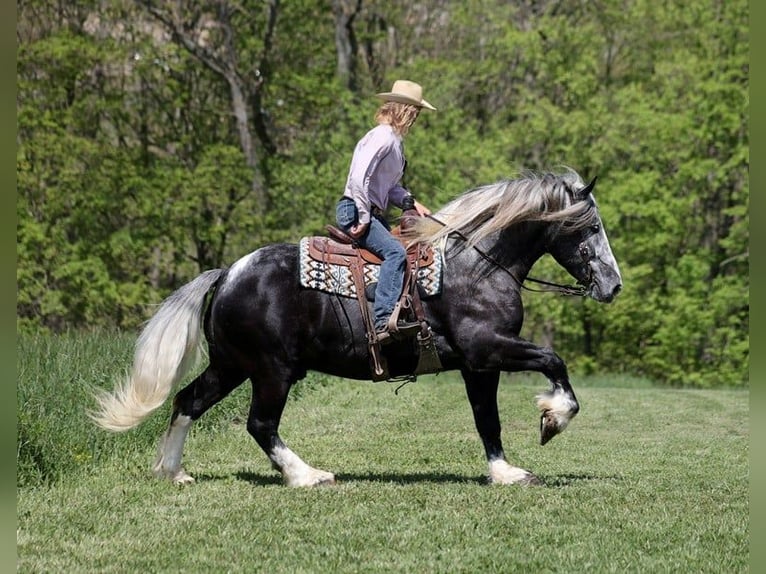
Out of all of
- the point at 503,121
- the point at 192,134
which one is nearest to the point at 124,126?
the point at 192,134

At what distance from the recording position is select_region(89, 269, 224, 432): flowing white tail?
8.59 meters

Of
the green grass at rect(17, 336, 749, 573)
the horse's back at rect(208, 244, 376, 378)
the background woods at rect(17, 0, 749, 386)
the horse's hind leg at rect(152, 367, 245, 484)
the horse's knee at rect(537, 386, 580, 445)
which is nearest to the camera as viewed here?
the green grass at rect(17, 336, 749, 573)

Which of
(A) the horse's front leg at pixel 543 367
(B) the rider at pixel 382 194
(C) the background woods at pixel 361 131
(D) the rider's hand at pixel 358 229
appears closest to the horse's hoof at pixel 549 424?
(A) the horse's front leg at pixel 543 367

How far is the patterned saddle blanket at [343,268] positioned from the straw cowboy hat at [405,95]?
3.41 ft

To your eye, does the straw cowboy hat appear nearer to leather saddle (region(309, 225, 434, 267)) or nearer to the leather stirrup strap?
leather saddle (region(309, 225, 434, 267))

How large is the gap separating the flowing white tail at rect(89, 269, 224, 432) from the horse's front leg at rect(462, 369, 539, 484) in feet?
6.65

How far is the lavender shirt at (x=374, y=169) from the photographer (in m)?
8.23

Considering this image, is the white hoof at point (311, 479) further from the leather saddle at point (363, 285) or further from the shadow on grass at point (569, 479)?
the shadow on grass at point (569, 479)

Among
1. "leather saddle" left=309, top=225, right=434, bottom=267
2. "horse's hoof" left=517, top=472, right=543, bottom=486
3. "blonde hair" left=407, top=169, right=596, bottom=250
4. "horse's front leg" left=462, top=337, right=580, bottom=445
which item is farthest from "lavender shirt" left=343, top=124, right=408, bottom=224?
"horse's hoof" left=517, top=472, right=543, bottom=486

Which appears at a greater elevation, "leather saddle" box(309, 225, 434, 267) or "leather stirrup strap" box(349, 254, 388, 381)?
"leather saddle" box(309, 225, 434, 267)

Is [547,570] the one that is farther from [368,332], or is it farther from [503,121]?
[503,121]

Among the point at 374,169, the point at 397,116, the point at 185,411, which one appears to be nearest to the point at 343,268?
the point at 374,169

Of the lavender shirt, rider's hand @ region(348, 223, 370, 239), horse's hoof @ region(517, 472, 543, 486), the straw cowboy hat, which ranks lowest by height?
horse's hoof @ region(517, 472, 543, 486)

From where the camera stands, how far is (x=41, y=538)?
643 cm
